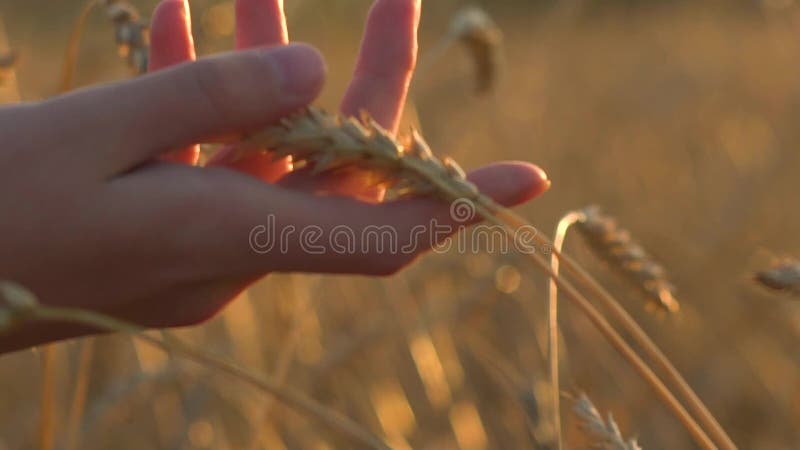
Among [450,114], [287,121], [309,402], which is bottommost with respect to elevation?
[450,114]

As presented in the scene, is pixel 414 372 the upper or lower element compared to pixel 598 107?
lower

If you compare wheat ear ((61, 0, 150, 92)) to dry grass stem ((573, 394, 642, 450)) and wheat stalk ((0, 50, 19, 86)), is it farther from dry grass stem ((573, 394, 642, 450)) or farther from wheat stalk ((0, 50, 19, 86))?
dry grass stem ((573, 394, 642, 450))

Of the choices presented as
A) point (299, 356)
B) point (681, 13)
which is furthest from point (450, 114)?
point (681, 13)

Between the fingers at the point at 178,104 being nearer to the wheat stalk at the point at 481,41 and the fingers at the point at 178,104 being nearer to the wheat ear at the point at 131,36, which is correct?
the wheat ear at the point at 131,36

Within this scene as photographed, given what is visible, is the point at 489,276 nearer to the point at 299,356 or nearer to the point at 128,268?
the point at 299,356

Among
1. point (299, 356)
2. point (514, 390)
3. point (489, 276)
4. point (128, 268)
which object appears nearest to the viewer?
point (128, 268)

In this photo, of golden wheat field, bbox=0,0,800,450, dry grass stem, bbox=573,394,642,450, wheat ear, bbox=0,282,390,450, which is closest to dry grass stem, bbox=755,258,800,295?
golden wheat field, bbox=0,0,800,450
